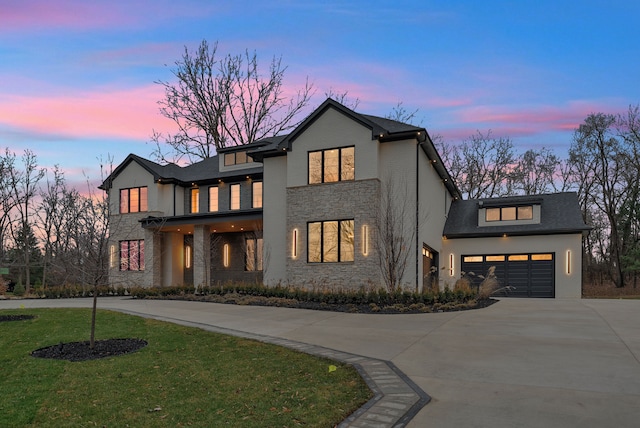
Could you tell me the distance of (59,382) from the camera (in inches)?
237

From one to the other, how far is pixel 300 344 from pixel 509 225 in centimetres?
1838

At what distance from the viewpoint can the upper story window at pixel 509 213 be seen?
23469mm

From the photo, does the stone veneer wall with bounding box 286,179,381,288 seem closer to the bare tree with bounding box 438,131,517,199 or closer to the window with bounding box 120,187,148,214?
the window with bounding box 120,187,148,214

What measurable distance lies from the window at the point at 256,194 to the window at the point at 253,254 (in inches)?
73.4

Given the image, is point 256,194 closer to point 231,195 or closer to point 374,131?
point 231,195

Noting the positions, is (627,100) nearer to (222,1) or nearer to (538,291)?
(538,291)

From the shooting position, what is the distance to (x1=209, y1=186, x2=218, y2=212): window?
81.3ft

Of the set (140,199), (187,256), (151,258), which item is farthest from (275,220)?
(140,199)

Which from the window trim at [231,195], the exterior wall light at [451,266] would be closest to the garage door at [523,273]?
the exterior wall light at [451,266]

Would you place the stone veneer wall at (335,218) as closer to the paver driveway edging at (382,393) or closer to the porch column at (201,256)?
the porch column at (201,256)

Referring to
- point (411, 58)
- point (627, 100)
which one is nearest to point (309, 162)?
point (411, 58)

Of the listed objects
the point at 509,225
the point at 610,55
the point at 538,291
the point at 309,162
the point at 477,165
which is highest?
the point at 610,55

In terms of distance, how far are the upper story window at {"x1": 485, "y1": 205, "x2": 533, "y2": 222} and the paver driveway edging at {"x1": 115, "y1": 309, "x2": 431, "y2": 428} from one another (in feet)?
60.6

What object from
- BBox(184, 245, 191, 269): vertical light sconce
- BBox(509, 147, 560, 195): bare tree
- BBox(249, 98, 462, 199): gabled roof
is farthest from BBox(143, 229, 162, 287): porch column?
BBox(509, 147, 560, 195): bare tree
